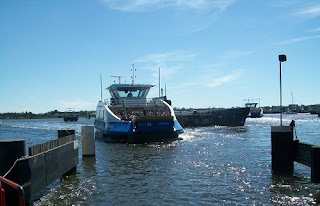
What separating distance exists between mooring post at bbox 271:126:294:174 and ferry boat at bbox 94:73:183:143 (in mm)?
15017

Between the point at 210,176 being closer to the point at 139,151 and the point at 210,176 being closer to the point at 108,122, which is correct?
the point at 139,151

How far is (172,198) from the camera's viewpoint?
11.1 meters

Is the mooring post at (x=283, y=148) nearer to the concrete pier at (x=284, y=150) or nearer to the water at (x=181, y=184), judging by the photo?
the concrete pier at (x=284, y=150)

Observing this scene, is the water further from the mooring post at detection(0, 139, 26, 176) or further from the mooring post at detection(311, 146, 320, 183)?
the mooring post at detection(0, 139, 26, 176)

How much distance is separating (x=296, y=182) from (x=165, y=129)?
16895 mm

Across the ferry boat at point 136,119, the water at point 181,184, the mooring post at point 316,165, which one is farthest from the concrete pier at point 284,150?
the ferry boat at point 136,119

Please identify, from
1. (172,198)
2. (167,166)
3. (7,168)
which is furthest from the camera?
(167,166)

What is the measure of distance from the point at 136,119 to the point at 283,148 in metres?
15.7

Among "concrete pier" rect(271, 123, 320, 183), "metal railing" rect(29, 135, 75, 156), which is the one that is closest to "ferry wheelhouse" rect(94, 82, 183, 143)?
"metal railing" rect(29, 135, 75, 156)

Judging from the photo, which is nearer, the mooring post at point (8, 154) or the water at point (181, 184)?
the mooring post at point (8, 154)

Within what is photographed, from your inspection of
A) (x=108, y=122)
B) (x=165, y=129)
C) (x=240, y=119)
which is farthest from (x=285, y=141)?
(x=240, y=119)

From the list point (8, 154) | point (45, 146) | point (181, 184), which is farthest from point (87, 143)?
point (8, 154)

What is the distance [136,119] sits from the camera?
2800cm

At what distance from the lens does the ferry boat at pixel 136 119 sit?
28453 mm
